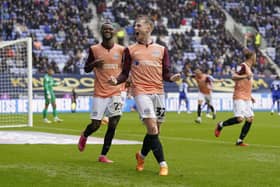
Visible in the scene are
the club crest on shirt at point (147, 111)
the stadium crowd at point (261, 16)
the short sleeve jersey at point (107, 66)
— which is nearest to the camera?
the club crest on shirt at point (147, 111)

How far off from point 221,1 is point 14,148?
4773 cm

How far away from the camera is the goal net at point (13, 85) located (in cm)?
3066

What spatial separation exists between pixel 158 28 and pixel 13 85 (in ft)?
62.9

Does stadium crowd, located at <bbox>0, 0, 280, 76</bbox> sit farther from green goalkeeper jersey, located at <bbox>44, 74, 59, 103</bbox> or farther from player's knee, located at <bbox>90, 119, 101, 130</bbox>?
player's knee, located at <bbox>90, 119, 101, 130</bbox>

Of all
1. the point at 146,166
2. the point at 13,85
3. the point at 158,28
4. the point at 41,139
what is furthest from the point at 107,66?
the point at 158,28

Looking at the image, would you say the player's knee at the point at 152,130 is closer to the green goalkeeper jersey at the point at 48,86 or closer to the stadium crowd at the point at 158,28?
the green goalkeeper jersey at the point at 48,86

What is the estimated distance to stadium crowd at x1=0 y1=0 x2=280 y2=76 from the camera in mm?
50656

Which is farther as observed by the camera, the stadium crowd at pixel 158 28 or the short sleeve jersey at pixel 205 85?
the stadium crowd at pixel 158 28

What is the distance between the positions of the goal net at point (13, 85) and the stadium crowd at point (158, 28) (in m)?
7.01

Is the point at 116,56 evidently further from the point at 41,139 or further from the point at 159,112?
the point at 41,139

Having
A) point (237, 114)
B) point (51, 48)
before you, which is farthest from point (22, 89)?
point (237, 114)

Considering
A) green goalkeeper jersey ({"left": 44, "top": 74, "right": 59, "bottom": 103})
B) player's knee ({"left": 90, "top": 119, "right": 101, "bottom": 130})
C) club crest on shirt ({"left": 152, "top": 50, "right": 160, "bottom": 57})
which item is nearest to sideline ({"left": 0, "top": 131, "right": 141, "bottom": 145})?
player's knee ({"left": 90, "top": 119, "right": 101, "bottom": 130})

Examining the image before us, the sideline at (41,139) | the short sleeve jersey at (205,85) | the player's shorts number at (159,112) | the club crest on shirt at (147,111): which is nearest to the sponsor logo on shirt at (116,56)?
the player's shorts number at (159,112)

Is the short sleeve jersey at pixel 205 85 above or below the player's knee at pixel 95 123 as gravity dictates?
below
